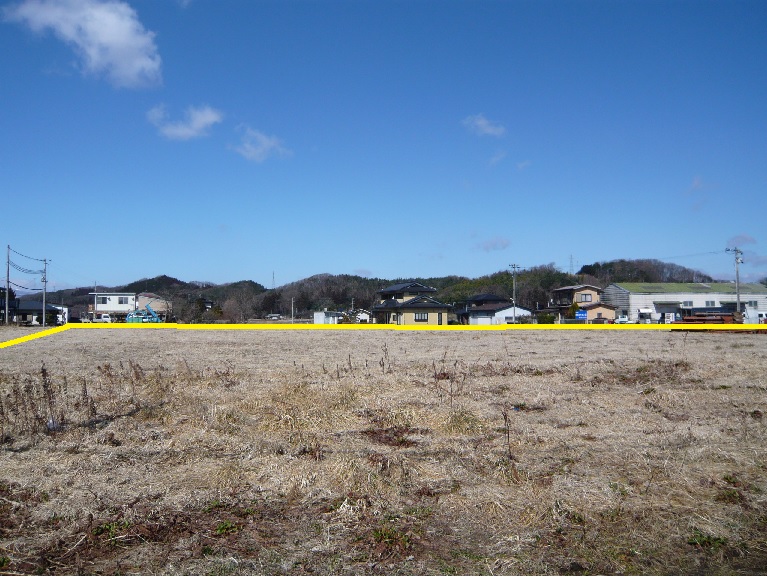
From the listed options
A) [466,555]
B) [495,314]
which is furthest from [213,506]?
[495,314]

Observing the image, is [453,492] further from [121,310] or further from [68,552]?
[121,310]

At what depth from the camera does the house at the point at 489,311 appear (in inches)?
1417

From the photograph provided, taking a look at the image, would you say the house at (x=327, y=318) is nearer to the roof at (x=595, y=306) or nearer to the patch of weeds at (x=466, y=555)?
the roof at (x=595, y=306)

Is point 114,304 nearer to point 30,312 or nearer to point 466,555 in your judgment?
point 30,312

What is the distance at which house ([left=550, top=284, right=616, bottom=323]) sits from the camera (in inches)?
1469

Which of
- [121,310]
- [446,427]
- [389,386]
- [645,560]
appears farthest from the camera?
[121,310]

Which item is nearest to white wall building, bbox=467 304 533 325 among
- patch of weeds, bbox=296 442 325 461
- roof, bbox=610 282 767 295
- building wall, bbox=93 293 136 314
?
roof, bbox=610 282 767 295

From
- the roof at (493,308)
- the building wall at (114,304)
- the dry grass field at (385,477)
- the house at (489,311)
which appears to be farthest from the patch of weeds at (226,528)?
the building wall at (114,304)

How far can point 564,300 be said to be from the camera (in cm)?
4306

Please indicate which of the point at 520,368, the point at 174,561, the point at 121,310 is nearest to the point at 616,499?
the point at 174,561

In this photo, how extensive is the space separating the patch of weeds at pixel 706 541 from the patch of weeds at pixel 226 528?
110 inches

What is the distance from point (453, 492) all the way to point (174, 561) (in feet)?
6.52

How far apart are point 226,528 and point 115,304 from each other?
51132mm

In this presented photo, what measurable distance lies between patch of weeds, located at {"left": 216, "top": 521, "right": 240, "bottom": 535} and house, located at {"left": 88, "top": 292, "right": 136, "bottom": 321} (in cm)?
4913
